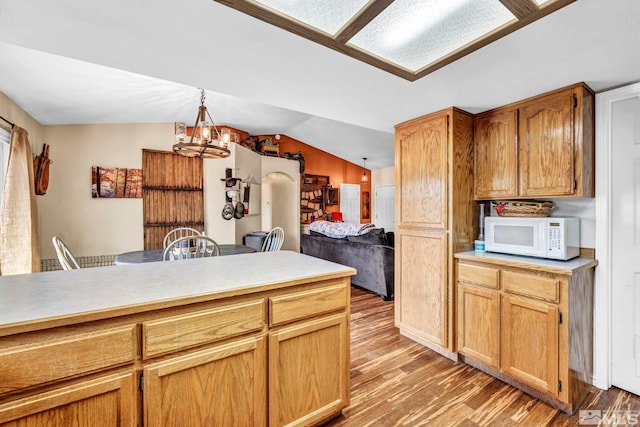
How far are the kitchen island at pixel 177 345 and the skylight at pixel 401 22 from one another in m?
1.24

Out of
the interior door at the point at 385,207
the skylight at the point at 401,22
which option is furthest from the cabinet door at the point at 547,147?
the interior door at the point at 385,207

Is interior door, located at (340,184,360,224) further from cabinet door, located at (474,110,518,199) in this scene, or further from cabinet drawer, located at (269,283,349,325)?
cabinet drawer, located at (269,283,349,325)

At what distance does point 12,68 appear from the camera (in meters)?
2.47

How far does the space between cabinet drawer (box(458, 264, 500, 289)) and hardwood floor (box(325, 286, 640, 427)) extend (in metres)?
0.73

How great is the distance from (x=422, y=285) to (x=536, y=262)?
0.93 metres

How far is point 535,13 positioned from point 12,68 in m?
3.85

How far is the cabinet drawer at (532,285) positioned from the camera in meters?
1.83

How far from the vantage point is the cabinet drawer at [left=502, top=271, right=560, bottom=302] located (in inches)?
71.9

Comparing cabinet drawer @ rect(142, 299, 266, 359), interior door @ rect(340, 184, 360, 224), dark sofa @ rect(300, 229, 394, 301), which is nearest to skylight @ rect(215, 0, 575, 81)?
cabinet drawer @ rect(142, 299, 266, 359)

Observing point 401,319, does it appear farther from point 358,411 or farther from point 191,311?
point 191,311

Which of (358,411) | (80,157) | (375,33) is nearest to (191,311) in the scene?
(358,411)

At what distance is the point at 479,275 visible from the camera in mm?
2248

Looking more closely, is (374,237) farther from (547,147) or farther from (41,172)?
(41,172)

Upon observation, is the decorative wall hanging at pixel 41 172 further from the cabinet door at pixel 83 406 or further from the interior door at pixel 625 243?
the interior door at pixel 625 243
